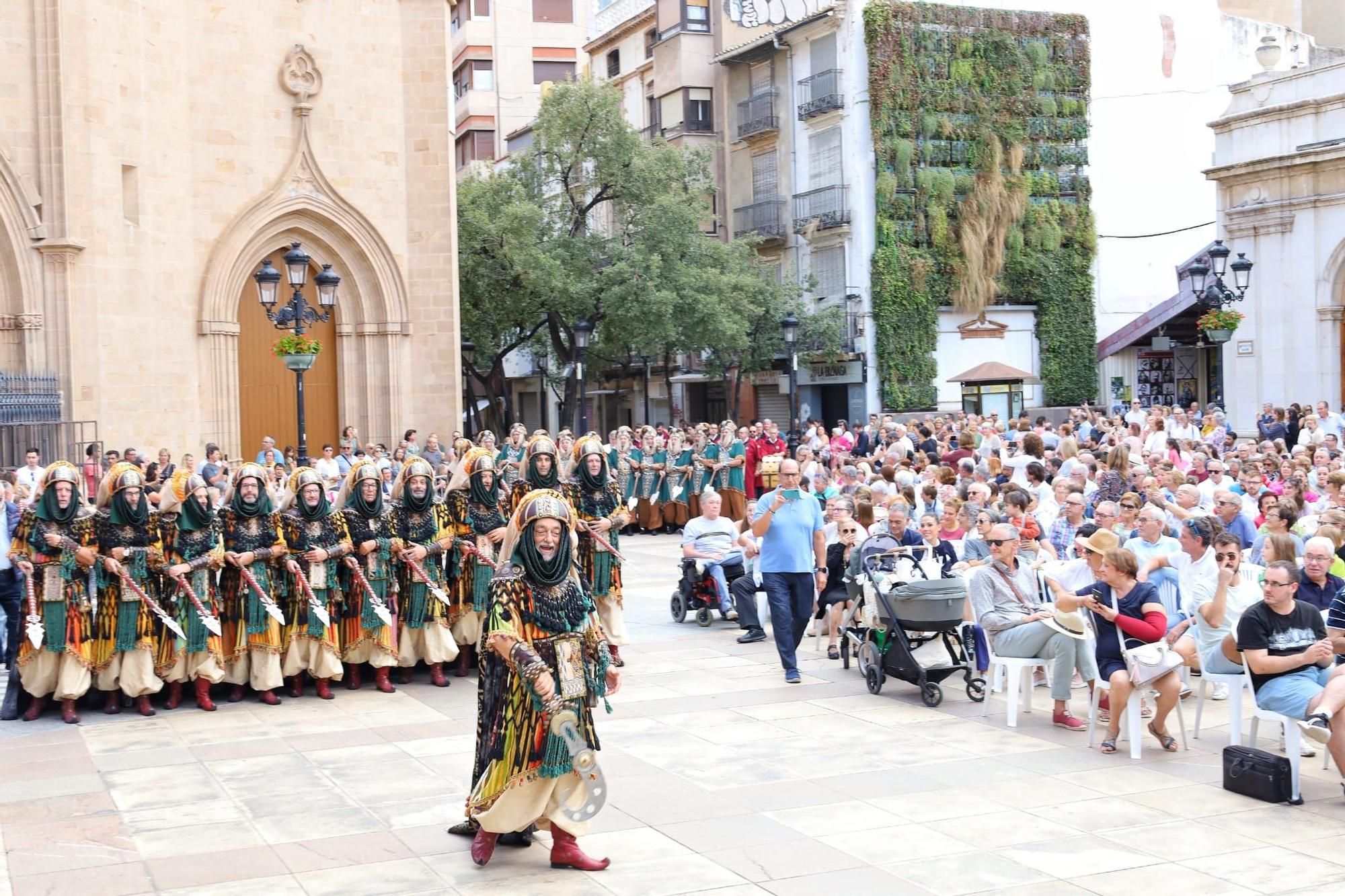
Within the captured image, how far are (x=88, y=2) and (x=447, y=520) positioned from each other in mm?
14237

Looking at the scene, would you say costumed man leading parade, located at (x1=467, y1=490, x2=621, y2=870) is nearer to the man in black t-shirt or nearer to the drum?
the man in black t-shirt

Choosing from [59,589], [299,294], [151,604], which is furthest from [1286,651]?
[299,294]

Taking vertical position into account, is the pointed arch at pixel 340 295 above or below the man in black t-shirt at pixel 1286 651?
above

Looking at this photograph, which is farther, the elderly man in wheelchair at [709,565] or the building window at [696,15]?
the building window at [696,15]

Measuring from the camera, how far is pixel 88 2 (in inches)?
865

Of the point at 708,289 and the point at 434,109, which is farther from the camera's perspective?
the point at 708,289

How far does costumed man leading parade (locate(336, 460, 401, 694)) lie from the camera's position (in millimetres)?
11695

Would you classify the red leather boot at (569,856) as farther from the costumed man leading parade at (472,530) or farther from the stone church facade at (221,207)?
the stone church facade at (221,207)

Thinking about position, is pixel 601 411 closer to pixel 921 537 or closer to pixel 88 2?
pixel 88 2

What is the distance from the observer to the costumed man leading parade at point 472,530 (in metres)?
12.1

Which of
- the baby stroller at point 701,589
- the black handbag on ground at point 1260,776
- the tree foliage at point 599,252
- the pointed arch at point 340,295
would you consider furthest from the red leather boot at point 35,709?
the tree foliage at point 599,252

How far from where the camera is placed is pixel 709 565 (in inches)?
576

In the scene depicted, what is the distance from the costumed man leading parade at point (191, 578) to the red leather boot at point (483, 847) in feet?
15.8

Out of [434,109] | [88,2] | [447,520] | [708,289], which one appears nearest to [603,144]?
[708,289]
